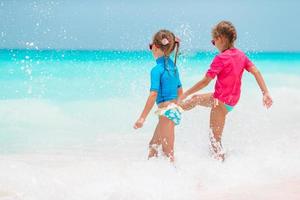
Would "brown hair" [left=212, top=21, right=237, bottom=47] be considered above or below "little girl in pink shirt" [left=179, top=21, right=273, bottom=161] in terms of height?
above

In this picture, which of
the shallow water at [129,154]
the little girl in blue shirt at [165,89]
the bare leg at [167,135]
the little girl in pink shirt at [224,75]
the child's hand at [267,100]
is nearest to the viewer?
the shallow water at [129,154]

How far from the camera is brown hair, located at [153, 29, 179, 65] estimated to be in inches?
189

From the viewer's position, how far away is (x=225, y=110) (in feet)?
17.4

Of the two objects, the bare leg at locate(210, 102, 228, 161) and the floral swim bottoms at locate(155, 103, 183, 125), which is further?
the bare leg at locate(210, 102, 228, 161)

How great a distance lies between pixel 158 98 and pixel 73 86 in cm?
1288

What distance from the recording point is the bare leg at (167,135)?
4934mm

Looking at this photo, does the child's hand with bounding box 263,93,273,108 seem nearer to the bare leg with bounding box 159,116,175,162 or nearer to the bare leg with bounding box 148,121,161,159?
the bare leg with bounding box 159,116,175,162

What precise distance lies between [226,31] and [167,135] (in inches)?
43.6

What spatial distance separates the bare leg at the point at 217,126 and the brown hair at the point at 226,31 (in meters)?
0.60

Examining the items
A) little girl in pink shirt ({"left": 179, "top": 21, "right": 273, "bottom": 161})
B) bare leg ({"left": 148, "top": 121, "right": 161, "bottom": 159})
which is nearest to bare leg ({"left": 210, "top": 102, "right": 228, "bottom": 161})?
little girl in pink shirt ({"left": 179, "top": 21, "right": 273, "bottom": 161})

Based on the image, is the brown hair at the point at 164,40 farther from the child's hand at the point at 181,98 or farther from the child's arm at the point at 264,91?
the child's arm at the point at 264,91

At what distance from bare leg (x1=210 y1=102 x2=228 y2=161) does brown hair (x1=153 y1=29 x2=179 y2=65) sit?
0.77 meters

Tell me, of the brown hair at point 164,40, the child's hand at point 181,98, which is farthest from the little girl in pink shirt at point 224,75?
the brown hair at point 164,40

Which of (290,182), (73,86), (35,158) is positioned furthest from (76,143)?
(73,86)
